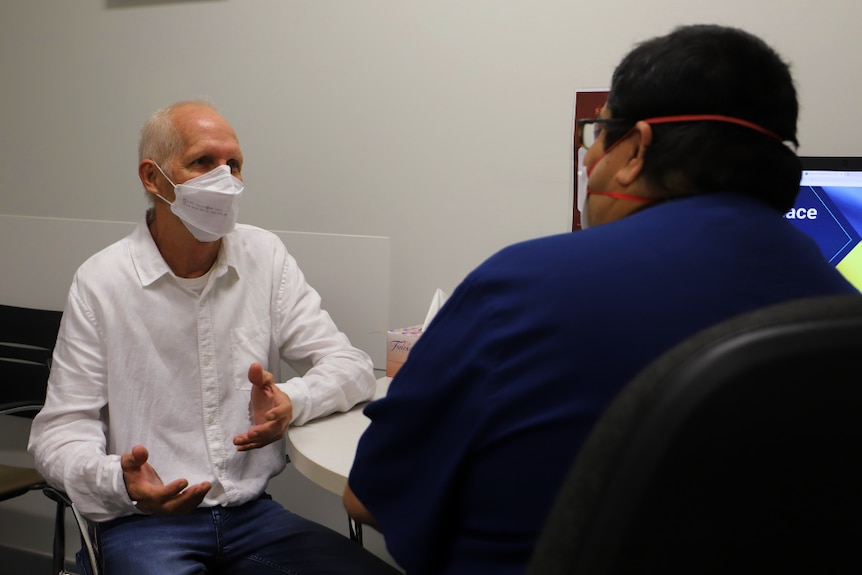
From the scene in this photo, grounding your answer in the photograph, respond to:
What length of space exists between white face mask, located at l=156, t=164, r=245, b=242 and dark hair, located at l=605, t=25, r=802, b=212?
3.71 ft

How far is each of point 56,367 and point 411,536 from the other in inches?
45.9

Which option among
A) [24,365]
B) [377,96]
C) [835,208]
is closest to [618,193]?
[835,208]

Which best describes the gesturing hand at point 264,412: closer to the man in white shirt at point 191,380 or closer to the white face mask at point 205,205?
the man in white shirt at point 191,380

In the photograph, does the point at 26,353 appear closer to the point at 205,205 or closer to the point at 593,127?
the point at 205,205

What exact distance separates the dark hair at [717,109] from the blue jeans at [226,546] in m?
1.08

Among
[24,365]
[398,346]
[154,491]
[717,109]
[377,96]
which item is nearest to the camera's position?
[717,109]

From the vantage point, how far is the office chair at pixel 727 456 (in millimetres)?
505

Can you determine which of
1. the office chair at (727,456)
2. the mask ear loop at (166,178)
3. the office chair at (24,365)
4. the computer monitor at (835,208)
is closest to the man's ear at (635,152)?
the office chair at (727,456)

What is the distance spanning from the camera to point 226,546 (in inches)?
70.6

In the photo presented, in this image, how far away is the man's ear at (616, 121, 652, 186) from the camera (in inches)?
39.2

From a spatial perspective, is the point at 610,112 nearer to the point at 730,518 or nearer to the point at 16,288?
the point at 730,518

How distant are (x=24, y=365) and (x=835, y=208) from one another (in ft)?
7.30

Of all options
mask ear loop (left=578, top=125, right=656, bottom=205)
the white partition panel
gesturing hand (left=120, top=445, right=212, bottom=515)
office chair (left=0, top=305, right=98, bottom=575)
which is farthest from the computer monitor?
office chair (left=0, top=305, right=98, bottom=575)

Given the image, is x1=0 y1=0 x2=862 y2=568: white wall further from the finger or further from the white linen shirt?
the finger
